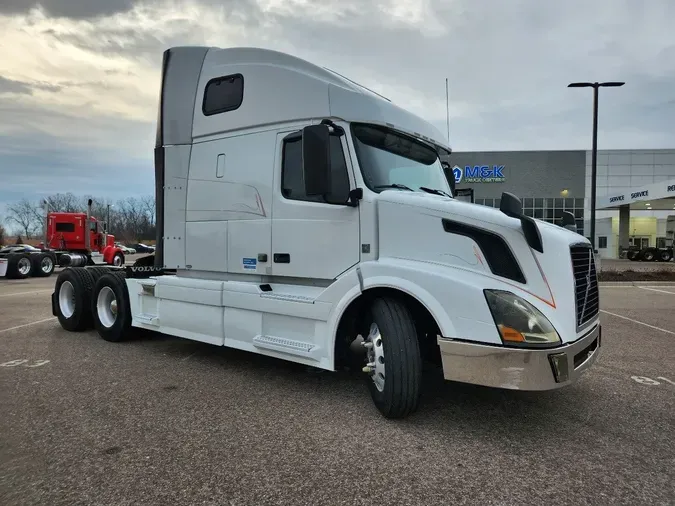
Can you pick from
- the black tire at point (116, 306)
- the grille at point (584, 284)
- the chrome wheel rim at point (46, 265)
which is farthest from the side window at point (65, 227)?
the grille at point (584, 284)

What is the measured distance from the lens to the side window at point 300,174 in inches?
162

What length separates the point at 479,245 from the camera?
11.5ft

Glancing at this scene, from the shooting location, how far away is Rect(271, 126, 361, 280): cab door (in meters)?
4.15

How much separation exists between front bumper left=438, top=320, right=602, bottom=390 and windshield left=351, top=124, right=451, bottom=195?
5.06ft

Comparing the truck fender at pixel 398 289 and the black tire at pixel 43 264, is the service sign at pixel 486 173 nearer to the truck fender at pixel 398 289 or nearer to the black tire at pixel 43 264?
the black tire at pixel 43 264

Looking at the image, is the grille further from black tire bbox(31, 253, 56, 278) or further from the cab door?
black tire bbox(31, 253, 56, 278)

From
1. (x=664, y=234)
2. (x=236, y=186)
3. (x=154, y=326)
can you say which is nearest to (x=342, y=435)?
(x=236, y=186)

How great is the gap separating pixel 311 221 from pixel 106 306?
4221 millimetres

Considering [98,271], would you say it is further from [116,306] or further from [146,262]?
[146,262]

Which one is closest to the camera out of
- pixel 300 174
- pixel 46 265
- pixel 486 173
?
pixel 300 174

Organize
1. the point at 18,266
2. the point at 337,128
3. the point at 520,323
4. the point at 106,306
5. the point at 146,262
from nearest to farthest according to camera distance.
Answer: the point at 520,323 → the point at 337,128 → the point at 146,262 → the point at 106,306 → the point at 18,266

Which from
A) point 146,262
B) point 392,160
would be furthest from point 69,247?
point 392,160

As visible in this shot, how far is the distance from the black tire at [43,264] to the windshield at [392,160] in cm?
2193

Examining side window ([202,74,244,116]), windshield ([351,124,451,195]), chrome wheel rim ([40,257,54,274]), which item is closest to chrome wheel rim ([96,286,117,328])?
side window ([202,74,244,116])
